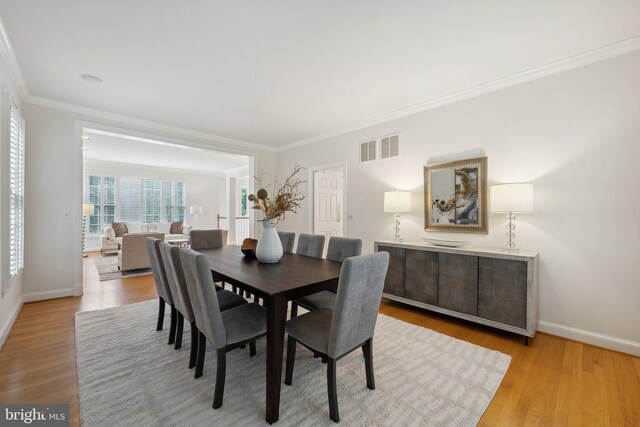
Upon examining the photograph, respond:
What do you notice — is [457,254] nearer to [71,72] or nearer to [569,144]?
[569,144]

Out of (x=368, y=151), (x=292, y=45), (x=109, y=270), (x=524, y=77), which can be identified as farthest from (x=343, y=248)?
(x=109, y=270)

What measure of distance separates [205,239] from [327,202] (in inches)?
107

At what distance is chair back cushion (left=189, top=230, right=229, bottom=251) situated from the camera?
10.4 ft

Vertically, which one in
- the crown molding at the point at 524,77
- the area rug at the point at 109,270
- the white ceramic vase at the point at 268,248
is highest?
the crown molding at the point at 524,77

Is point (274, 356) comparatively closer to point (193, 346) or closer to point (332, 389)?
point (332, 389)

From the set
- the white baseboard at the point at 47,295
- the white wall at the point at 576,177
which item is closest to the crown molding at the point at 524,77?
the white wall at the point at 576,177

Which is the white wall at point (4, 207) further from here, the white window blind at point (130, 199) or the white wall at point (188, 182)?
the white window blind at point (130, 199)

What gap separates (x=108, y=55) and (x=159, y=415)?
9.56ft

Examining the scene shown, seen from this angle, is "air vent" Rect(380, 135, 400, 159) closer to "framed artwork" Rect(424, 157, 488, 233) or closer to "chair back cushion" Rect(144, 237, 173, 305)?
"framed artwork" Rect(424, 157, 488, 233)

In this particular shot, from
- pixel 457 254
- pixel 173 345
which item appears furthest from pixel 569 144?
pixel 173 345

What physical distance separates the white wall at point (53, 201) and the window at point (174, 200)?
5.35m

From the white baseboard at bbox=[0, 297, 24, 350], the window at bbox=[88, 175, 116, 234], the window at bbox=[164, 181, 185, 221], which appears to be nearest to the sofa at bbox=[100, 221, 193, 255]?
the window at bbox=[88, 175, 116, 234]

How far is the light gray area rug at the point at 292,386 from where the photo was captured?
1.53 meters

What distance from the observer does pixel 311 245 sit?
9.50 ft
